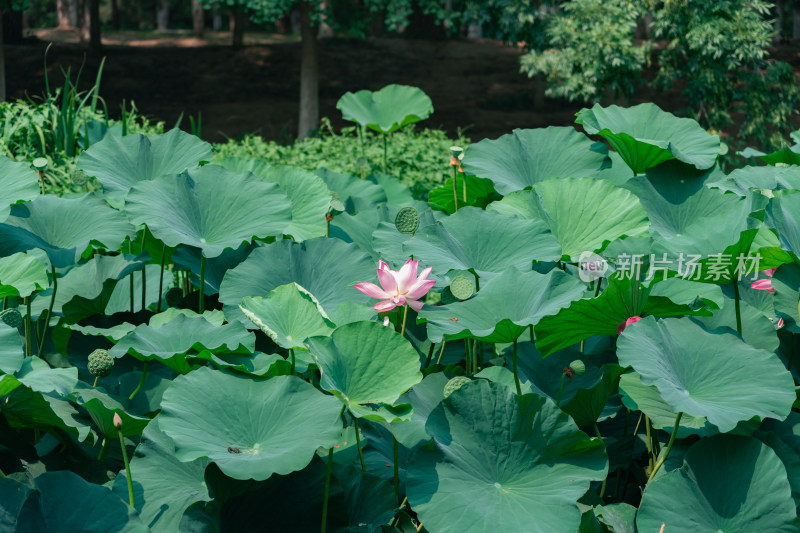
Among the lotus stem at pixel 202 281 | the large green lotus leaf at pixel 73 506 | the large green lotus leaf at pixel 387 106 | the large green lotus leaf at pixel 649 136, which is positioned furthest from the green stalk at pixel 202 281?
the large green lotus leaf at pixel 387 106

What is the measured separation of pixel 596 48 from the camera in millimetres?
7789

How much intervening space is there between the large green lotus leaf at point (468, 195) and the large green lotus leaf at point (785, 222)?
66 cm

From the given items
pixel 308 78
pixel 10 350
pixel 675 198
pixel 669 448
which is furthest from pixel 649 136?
pixel 308 78

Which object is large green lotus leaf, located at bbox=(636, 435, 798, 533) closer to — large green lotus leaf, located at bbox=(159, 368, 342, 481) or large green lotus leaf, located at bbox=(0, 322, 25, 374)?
large green lotus leaf, located at bbox=(159, 368, 342, 481)

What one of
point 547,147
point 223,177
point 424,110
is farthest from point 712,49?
point 223,177

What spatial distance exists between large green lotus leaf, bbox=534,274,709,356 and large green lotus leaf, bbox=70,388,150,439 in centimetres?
62

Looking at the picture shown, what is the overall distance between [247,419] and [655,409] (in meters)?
0.59

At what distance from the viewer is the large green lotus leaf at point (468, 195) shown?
1.77m

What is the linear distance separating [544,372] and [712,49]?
24.0ft

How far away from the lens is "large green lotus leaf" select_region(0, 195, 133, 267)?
1.40 m

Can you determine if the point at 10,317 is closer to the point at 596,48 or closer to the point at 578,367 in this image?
the point at 578,367

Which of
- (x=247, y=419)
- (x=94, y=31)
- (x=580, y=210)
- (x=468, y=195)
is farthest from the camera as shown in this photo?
(x=94, y=31)

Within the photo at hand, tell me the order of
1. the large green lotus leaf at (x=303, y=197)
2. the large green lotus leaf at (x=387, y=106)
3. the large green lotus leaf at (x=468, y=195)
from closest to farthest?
the large green lotus leaf at (x=303, y=197) < the large green lotus leaf at (x=468, y=195) < the large green lotus leaf at (x=387, y=106)

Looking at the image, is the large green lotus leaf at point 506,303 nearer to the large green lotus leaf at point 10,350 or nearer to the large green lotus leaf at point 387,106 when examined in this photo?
the large green lotus leaf at point 10,350
